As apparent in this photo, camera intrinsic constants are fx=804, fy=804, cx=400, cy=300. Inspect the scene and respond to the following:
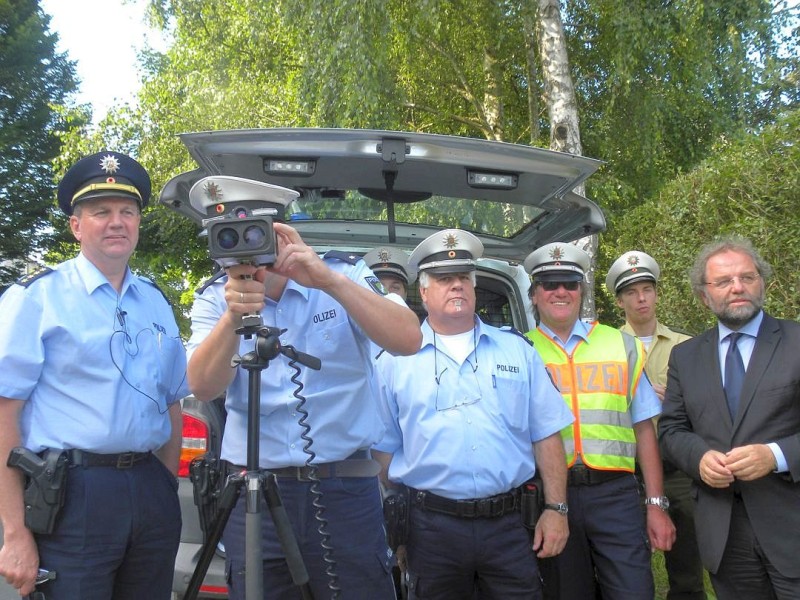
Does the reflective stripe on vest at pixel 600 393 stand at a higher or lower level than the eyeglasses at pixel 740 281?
lower

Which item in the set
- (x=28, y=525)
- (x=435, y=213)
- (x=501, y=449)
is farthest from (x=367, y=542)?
(x=435, y=213)

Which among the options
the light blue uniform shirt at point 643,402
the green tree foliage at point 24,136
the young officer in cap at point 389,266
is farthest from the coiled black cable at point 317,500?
the green tree foliage at point 24,136

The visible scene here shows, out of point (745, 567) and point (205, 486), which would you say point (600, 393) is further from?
point (205, 486)

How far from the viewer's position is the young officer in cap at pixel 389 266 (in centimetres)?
421

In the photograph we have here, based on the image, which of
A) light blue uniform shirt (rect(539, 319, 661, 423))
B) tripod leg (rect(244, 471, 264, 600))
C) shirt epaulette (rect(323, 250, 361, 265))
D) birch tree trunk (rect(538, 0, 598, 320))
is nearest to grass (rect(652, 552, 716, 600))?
light blue uniform shirt (rect(539, 319, 661, 423))

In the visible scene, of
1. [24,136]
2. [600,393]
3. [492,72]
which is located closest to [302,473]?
[600,393]

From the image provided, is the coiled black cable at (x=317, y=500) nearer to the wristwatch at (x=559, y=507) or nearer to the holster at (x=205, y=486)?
the holster at (x=205, y=486)

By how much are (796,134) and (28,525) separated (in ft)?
20.4

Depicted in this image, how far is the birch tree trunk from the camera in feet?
31.8

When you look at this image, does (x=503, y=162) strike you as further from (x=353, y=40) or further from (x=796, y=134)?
(x=353, y=40)

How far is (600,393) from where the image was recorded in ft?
11.2

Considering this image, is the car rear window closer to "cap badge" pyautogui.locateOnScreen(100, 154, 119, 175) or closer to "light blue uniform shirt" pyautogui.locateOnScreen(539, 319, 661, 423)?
"light blue uniform shirt" pyautogui.locateOnScreen(539, 319, 661, 423)

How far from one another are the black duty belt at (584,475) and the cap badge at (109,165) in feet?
6.99

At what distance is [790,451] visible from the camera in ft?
9.36
